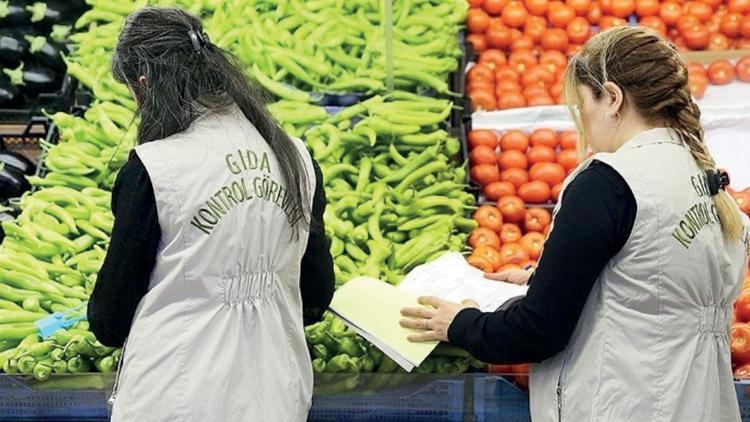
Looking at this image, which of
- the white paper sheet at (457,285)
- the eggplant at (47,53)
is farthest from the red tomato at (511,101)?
the eggplant at (47,53)

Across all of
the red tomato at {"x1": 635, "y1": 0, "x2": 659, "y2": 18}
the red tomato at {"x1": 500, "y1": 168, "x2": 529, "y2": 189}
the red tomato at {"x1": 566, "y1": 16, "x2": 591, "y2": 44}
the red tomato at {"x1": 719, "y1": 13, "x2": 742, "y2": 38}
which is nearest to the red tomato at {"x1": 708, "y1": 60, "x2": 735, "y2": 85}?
the red tomato at {"x1": 719, "y1": 13, "x2": 742, "y2": 38}

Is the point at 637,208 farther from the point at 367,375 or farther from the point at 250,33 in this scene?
the point at 250,33

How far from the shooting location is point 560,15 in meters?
5.44

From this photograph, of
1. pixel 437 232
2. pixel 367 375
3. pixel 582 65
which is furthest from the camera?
pixel 437 232

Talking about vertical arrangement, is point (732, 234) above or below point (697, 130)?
below

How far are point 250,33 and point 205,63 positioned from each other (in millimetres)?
2422

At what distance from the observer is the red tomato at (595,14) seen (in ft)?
18.0

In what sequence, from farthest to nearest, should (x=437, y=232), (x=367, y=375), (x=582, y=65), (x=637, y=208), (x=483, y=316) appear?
(x=437, y=232), (x=367, y=375), (x=483, y=316), (x=582, y=65), (x=637, y=208)

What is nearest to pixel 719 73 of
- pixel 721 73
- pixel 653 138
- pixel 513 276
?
pixel 721 73

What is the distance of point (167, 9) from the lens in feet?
7.65

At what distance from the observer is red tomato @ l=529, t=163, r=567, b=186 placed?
4371 millimetres

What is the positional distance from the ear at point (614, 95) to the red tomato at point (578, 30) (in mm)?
3254

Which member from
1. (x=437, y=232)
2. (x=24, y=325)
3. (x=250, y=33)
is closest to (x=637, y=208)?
(x=437, y=232)

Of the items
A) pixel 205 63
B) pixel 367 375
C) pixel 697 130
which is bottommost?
pixel 367 375
